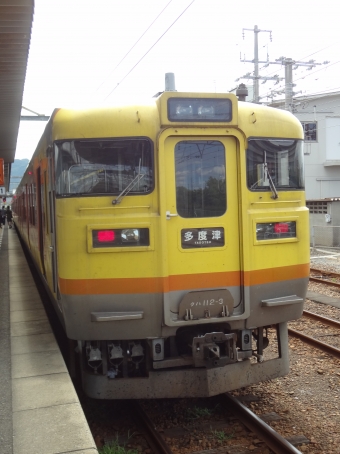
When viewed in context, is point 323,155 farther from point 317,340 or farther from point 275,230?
point 275,230

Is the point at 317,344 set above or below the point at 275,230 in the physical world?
below

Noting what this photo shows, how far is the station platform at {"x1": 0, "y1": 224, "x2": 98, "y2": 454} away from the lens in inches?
154

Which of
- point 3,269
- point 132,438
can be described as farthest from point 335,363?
point 3,269

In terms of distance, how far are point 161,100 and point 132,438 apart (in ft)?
10.5

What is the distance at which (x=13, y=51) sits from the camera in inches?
378

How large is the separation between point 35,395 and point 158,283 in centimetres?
146

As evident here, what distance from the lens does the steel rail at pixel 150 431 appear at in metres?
4.80

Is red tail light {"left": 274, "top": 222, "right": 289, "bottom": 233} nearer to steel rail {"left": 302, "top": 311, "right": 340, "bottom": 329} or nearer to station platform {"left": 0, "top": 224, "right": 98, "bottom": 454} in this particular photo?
station platform {"left": 0, "top": 224, "right": 98, "bottom": 454}

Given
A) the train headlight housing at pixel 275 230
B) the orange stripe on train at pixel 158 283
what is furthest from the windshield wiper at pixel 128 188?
the train headlight housing at pixel 275 230

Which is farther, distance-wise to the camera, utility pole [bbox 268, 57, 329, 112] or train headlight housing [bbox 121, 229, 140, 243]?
utility pole [bbox 268, 57, 329, 112]

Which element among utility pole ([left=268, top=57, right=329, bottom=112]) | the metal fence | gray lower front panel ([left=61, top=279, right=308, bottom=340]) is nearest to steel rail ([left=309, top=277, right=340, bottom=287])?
the metal fence

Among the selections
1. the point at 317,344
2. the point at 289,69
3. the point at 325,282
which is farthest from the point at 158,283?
the point at 289,69

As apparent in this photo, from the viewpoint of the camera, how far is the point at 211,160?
17.1ft

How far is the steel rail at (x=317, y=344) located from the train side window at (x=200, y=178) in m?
3.57
